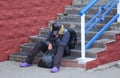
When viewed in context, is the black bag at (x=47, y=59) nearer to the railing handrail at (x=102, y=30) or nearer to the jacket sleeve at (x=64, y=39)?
the jacket sleeve at (x=64, y=39)

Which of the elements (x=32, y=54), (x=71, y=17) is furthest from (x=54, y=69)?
(x=71, y=17)

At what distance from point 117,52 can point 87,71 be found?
1.26 m

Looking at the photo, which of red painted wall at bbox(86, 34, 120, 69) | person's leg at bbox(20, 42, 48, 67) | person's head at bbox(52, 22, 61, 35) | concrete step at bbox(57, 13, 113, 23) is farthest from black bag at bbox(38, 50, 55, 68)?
concrete step at bbox(57, 13, 113, 23)

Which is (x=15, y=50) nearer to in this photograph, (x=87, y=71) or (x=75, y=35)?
(x=75, y=35)

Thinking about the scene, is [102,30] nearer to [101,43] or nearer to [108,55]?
[101,43]

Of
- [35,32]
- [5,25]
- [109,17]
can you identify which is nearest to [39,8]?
[35,32]

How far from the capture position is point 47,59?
7.31 metres

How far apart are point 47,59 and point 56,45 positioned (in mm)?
378

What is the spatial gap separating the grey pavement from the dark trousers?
188 millimetres

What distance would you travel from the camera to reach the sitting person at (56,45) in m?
7.20

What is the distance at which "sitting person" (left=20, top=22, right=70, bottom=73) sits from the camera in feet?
23.6

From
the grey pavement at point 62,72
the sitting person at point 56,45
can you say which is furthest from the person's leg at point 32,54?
the grey pavement at point 62,72

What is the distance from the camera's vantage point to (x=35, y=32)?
9.05 m

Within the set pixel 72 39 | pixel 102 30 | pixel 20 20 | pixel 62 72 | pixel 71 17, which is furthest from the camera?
pixel 71 17
